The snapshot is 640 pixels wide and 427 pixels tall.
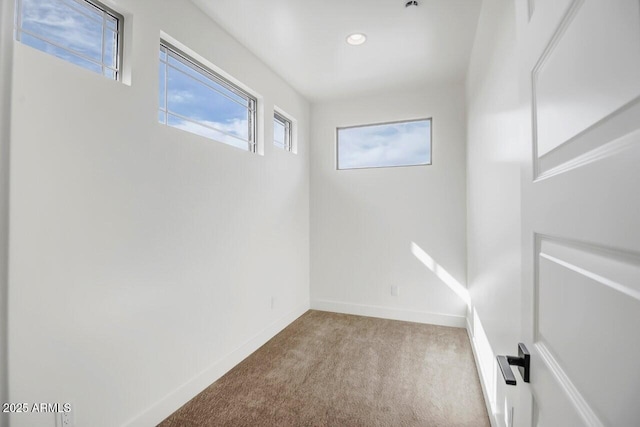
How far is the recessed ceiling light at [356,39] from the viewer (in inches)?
100.0

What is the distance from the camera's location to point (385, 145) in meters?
3.81

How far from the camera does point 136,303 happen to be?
1.75m

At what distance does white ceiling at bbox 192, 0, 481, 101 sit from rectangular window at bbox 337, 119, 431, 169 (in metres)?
0.50

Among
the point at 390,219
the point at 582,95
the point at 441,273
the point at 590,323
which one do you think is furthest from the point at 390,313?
the point at 582,95

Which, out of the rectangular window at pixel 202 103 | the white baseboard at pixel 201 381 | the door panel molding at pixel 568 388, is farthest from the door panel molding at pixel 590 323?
the rectangular window at pixel 202 103

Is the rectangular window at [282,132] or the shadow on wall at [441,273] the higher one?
Result: the rectangular window at [282,132]

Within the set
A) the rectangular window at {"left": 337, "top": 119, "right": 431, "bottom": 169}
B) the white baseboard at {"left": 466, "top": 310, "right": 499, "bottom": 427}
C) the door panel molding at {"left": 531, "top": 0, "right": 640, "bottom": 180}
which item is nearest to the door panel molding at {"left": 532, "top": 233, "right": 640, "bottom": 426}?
the door panel molding at {"left": 531, "top": 0, "right": 640, "bottom": 180}

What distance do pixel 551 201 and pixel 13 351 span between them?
6.24 ft

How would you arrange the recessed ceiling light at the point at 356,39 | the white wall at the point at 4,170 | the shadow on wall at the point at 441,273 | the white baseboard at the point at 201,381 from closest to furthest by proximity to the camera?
the white wall at the point at 4,170 < the white baseboard at the point at 201,381 < the recessed ceiling light at the point at 356,39 < the shadow on wall at the point at 441,273

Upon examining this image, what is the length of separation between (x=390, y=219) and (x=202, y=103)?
244cm

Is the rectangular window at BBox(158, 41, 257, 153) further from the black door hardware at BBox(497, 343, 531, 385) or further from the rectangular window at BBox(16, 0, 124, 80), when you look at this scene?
the black door hardware at BBox(497, 343, 531, 385)

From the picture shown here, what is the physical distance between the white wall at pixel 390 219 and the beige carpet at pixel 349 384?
55 cm

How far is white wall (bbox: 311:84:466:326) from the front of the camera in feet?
11.4

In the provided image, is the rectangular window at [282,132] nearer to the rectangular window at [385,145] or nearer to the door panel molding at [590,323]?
the rectangular window at [385,145]
